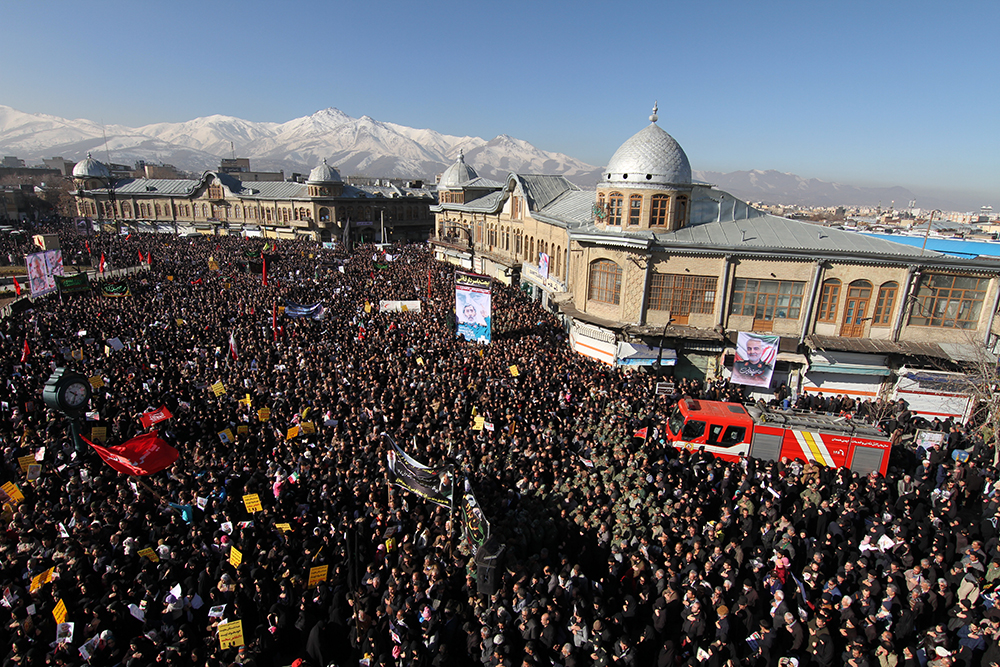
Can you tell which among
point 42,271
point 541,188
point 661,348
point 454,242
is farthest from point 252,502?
point 454,242

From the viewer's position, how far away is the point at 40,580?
868cm

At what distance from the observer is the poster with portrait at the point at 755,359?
791 inches

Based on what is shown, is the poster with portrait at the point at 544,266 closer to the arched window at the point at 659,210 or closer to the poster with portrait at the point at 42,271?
the arched window at the point at 659,210

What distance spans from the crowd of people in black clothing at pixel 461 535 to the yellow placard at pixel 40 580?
13 cm

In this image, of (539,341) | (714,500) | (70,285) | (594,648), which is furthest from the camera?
(70,285)

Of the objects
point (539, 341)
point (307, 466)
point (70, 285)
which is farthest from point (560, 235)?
point (70, 285)

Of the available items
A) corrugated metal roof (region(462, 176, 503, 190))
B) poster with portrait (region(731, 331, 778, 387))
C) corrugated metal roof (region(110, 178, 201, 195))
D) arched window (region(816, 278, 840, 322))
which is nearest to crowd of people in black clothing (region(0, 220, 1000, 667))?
poster with portrait (region(731, 331, 778, 387))

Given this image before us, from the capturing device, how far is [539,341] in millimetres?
23234

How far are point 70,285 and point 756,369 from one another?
33455 millimetres

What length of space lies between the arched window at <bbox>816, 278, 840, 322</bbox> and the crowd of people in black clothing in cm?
473

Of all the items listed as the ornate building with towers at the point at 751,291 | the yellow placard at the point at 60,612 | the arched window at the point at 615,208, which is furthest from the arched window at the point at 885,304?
the yellow placard at the point at 60,612

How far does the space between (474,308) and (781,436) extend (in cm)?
1215

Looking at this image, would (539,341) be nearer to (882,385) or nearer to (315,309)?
(315,309)

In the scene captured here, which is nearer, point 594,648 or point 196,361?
point 594,648
